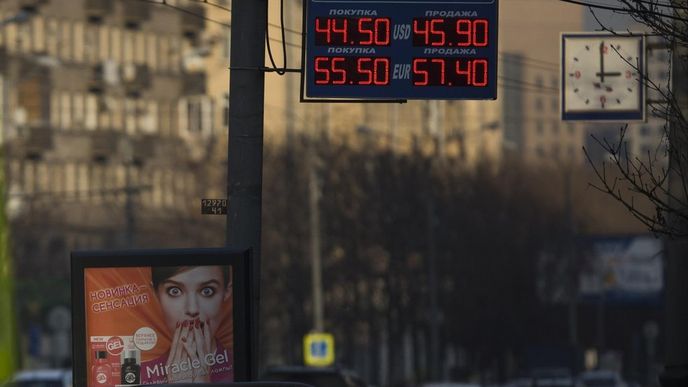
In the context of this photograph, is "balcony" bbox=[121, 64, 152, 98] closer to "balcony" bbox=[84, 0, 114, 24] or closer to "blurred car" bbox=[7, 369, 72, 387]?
"balcony" bbox=[84, 0, 114, 24]

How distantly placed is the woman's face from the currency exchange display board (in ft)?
7.75

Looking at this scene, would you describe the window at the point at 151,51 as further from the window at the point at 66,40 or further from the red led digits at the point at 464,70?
the red led digits at the point at 464,70

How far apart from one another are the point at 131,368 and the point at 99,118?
262ft

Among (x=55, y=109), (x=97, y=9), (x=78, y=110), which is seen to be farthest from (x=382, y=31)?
(x=97, y=9)

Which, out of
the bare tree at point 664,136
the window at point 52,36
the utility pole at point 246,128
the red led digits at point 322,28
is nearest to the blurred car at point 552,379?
the window at point 52,36

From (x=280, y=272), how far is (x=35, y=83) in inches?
879

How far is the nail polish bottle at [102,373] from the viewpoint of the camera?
18156mm

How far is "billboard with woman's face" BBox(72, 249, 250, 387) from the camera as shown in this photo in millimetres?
18094

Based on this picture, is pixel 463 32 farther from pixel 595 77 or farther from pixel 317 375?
pixel 317 375

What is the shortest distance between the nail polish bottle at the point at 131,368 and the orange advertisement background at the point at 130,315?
0.18ft

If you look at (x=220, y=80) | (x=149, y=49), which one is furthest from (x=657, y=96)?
(x=220, y=80)

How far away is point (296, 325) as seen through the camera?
241ft

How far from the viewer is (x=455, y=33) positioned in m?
20.1

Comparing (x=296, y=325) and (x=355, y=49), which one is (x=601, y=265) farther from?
(x=355, y=49)
